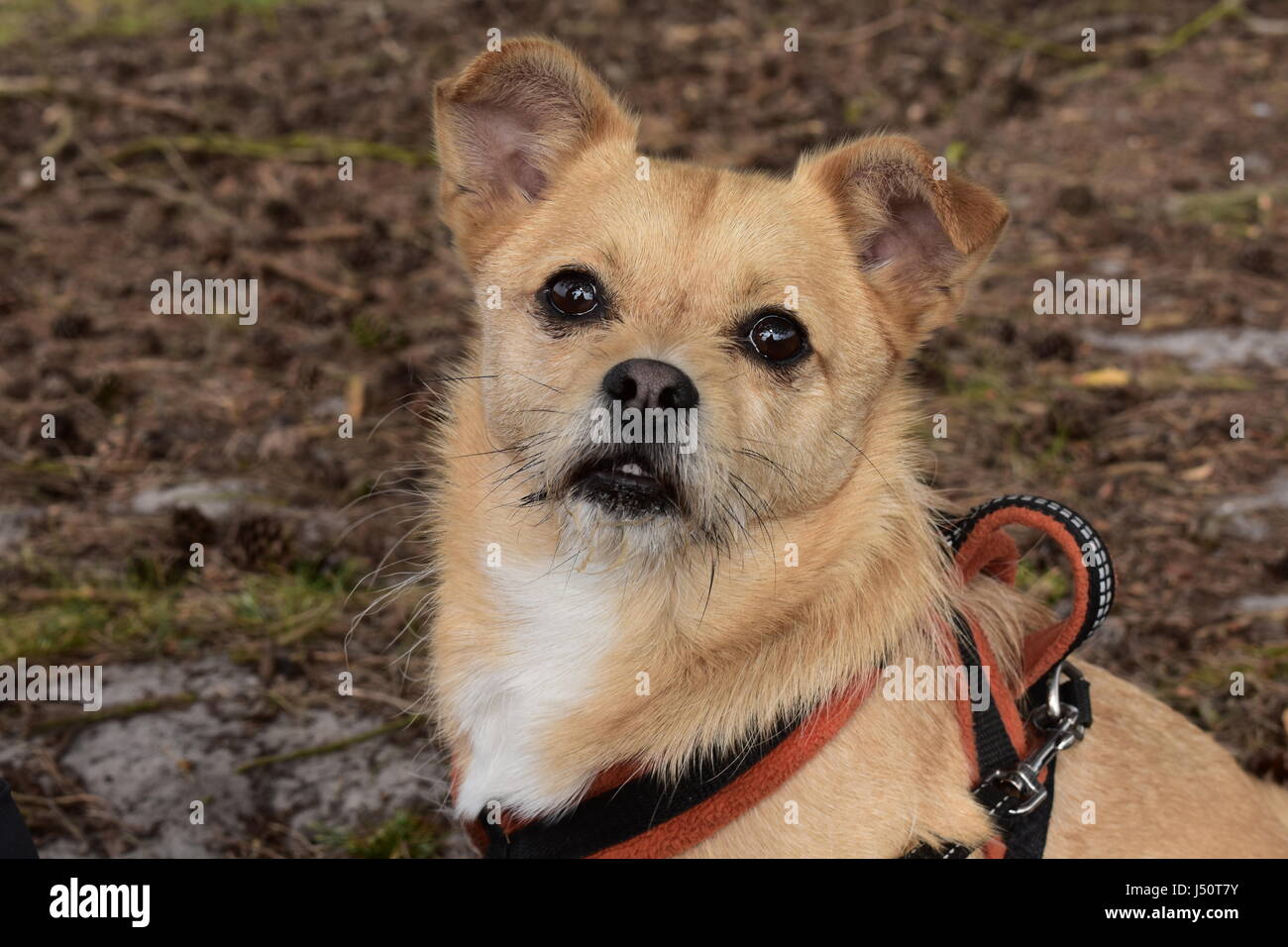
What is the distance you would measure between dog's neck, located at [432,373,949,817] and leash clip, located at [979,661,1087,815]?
0.32 m

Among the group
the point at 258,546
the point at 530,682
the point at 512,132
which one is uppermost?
the point at 512,132

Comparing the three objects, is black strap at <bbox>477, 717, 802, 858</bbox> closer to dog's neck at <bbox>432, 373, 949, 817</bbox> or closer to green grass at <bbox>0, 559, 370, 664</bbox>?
dog's neck at <bbox>432, 373, 949, 817</bbox>

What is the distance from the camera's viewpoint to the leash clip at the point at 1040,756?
2617 millimetres

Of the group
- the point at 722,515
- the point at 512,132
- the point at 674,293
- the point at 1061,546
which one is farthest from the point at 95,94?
the point at 1061,546

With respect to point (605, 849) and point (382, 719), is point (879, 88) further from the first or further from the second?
point (605, 849)

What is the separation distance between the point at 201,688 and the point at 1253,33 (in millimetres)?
9540

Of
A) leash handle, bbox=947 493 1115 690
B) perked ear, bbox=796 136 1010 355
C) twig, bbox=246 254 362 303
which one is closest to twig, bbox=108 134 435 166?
twig, bbox=246 254 362 303

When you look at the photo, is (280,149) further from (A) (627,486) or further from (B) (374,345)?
(A) (627,486)

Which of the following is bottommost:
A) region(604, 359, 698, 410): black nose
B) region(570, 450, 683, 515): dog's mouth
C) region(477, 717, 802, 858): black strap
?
region(477, 717, 802, 858): black strap

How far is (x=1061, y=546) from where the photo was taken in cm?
284

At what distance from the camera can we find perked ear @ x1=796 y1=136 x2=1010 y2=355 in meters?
3.01

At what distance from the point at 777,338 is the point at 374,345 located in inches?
143
